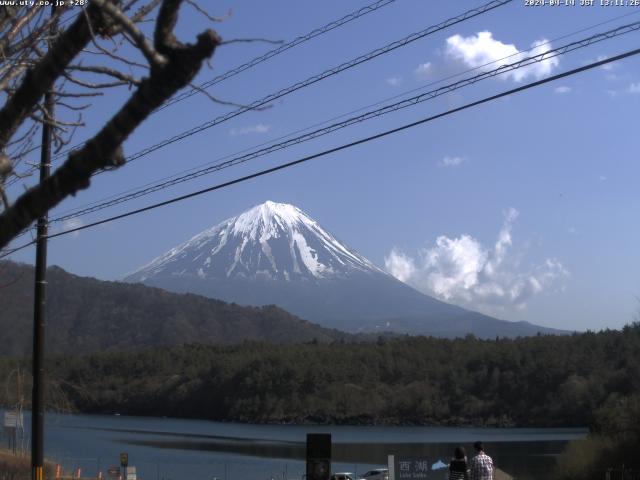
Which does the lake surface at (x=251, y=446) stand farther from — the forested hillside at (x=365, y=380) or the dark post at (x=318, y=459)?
the dark post at (x=318, y=459)

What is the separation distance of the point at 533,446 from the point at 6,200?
64.5m

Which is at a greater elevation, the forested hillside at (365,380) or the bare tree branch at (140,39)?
the bare tree branch at (140,39)

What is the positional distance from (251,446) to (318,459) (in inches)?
2423

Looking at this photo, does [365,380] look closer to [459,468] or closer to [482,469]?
[459,468]

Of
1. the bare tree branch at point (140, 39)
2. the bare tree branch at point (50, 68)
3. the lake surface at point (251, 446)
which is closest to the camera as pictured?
the bare tree branch at point (140, 39)

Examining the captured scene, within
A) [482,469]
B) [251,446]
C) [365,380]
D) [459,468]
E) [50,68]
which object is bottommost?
[251,446]

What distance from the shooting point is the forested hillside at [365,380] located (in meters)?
94.5

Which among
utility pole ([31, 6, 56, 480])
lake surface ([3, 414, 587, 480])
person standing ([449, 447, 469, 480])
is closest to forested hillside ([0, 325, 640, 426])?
lake surface ([3, 414, 587, 480])

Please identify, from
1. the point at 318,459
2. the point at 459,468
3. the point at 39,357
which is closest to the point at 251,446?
the point at 39,357

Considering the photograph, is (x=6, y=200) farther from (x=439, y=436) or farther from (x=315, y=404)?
(x=315, y=404)

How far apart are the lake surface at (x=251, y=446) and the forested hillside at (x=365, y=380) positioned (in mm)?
4675

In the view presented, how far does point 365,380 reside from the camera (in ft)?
373

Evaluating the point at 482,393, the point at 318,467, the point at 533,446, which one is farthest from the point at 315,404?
the point at 318,467

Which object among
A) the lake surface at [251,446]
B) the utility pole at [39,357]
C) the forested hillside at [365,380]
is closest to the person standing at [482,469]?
the utility pole at [39,357]
